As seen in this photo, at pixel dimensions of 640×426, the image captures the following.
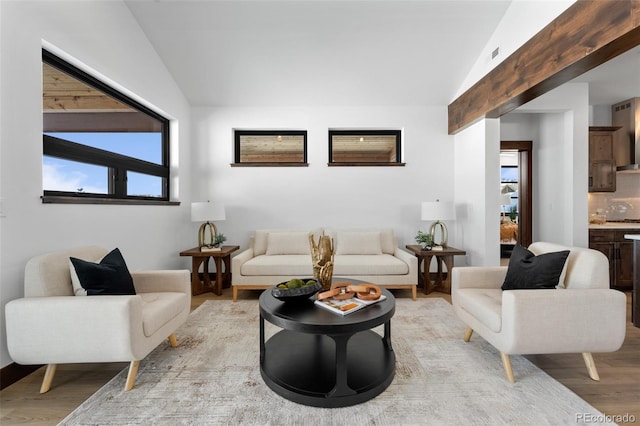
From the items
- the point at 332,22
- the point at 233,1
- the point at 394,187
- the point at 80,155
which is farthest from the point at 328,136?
the point at 80,155

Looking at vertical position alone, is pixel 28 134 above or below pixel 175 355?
above

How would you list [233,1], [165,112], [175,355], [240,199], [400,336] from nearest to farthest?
[175,355], [400,336], [233,1], [165,112], [240,199]

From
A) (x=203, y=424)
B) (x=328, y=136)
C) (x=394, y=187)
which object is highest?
(x=328, y=136)

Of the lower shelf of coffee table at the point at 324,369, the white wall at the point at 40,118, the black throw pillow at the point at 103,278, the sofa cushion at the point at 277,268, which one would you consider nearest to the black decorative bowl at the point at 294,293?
the lower shelf of coffee table at the point at 324,369

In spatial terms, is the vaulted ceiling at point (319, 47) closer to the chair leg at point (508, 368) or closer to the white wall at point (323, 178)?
the white wall at point (323, 178)

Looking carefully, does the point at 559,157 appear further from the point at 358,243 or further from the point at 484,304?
the point at 484,304

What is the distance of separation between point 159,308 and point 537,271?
8.69 feet

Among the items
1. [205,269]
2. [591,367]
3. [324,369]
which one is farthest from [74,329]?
[591,367]

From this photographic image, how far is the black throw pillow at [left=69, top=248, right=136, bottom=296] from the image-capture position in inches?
74.2

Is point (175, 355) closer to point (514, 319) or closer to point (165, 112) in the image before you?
point (514, 319)

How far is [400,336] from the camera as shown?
2525mm

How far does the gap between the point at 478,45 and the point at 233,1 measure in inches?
Result: 111

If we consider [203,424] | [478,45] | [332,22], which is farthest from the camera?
[478,45]
